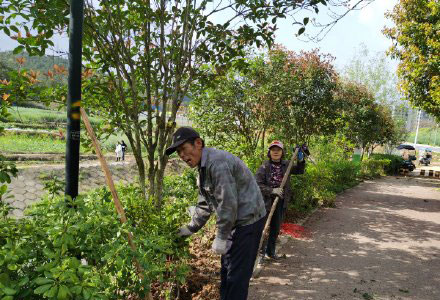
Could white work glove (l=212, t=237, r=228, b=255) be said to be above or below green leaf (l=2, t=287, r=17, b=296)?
below

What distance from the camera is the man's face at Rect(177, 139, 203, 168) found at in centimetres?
286

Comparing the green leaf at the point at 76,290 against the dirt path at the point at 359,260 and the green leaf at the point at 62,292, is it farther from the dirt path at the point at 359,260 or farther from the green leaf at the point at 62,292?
the dirt path at the point at 359,260

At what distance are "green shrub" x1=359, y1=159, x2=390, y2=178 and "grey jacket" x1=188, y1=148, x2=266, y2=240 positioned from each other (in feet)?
58.8

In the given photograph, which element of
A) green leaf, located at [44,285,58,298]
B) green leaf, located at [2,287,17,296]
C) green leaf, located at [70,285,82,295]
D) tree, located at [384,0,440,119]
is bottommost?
green leaf, located at [70,285,82,295]

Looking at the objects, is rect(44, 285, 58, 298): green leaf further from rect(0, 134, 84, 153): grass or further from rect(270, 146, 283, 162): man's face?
rect(0, 134, 84, 153): grass

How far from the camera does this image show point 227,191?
2.79m

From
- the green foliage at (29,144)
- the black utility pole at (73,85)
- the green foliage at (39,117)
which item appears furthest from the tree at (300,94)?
the green foliage at (29,144)

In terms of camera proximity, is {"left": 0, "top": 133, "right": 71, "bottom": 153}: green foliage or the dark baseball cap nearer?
the dark baseball cap

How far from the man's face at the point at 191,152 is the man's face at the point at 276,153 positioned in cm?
244

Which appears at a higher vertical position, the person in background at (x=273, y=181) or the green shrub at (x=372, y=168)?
the person in background at (x=273, y=181)

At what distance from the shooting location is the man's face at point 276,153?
515 centimetres

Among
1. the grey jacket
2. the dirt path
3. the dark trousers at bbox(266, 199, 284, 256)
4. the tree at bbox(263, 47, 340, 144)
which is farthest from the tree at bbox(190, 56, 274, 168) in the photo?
the grey jacket

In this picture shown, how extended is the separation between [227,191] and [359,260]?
13.1 feet

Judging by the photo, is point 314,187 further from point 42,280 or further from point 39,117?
point 39,117
